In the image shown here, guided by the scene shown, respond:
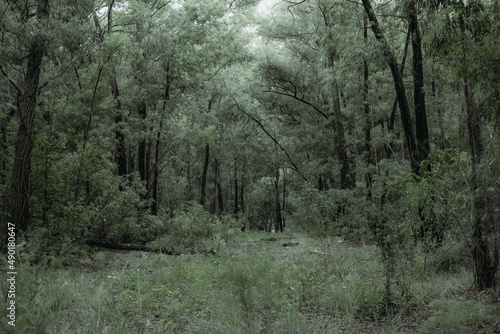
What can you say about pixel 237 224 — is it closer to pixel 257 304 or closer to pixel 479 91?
pixel 257 304

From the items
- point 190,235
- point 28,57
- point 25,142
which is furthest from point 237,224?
point 28,57

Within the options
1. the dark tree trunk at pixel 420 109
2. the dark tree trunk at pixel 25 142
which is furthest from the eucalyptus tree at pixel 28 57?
the dark tree trunk at pixel 420 109

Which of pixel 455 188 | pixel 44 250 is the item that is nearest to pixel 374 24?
pixel 455 188

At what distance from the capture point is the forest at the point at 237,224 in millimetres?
4113

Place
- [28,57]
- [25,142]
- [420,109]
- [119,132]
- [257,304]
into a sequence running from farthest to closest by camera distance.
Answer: [119,132]
[420,109]
[28,57]
[25,142]
[257,304]

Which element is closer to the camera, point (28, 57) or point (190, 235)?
point (28, 57)

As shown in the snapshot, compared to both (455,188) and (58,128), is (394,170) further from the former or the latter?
(58,128)

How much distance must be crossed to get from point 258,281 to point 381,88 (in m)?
14.8

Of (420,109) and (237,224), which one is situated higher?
(420,109)

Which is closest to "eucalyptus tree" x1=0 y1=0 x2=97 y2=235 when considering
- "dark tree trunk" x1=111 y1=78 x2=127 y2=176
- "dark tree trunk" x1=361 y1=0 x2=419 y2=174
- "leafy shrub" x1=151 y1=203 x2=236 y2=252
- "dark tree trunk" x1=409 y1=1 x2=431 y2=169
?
"leafy shrub" x1=151 y1=203 x2=236 y2=252

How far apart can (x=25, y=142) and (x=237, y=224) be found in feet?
36.8

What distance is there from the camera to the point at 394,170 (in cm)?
1116

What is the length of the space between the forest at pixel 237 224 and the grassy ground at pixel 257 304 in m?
0.03

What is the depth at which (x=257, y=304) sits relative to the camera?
423 centimetres
